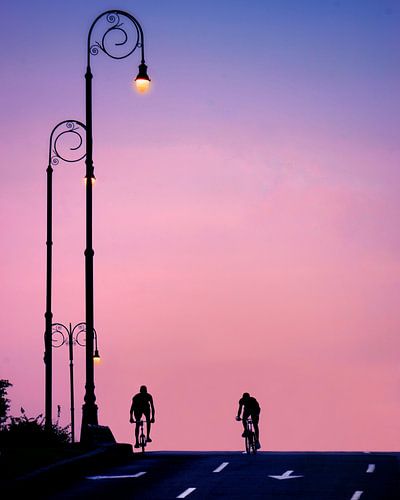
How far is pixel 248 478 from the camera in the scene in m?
26.0

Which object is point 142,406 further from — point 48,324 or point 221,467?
point 221,467

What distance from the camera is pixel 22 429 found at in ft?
114

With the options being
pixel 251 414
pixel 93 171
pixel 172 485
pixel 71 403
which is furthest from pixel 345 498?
pixel 71 403

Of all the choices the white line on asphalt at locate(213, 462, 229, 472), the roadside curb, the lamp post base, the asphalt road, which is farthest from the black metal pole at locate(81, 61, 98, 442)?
the white line on asphalt at locate(213, 462, 229, 472)

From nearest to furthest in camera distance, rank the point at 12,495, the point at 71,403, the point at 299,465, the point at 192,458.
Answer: the point at 12,495, the point at 299,465, the point at 192,458, the point at 71,403

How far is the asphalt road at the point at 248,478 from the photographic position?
75.9ft

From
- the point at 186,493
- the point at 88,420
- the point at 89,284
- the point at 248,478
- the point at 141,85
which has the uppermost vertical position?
the point at 141,85

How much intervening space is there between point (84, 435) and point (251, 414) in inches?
386

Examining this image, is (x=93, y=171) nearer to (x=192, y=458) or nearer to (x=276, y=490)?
(x=192, y=458)

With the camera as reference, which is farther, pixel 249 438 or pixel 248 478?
pixel 249 438

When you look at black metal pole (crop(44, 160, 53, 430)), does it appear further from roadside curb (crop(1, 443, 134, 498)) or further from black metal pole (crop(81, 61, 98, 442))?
black metal pole (crop(81, 61, 98, 442))

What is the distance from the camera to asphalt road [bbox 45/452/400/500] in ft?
75.9

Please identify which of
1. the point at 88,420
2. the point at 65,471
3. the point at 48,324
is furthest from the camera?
the point at 48,324

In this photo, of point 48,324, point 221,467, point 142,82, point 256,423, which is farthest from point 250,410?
point 142,82
